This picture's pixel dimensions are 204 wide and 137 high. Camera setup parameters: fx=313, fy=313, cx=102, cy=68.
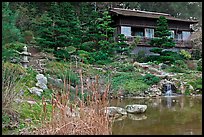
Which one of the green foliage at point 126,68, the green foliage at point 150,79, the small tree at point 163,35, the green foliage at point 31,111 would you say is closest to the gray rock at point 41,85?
the green foliage at point 31,111

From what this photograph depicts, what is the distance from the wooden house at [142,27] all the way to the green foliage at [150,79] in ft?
18.1

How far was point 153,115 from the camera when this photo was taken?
19.8 feet

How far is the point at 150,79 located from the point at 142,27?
7390 mm

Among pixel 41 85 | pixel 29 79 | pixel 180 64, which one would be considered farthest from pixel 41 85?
pixel 180 64

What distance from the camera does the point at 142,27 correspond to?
17.3 meters

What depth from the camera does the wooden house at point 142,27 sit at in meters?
16.3

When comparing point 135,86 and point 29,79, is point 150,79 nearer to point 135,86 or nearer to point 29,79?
point 135,86

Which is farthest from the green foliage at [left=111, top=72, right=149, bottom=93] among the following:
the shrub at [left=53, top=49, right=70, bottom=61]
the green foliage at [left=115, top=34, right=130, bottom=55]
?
the green foliage at [left=115, top=34, right=130, bottom=55]

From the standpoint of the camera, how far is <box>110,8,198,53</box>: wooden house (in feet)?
53.5

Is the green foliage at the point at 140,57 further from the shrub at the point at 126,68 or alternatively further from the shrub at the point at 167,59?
the shrub at the point at 126,68

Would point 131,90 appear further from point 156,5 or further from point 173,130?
point 156,5

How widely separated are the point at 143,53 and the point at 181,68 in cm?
271

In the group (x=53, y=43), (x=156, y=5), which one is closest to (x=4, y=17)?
(x=53, y=43)

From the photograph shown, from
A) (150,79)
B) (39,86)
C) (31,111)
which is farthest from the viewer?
(150,79)
